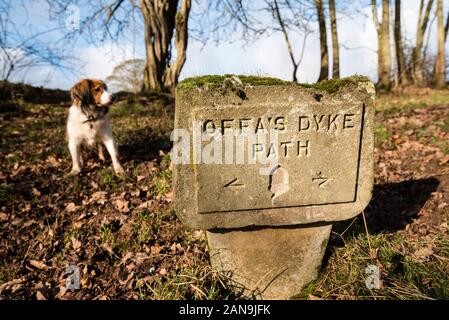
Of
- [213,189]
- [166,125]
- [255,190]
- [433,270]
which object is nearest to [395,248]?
[433,270]

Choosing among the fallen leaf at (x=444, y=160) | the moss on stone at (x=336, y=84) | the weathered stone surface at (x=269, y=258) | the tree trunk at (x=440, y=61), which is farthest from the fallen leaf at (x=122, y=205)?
the tree trunk at (x=440, y=61)

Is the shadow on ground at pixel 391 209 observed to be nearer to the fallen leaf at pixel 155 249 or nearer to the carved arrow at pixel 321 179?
the carved arrow at pixel 321 179

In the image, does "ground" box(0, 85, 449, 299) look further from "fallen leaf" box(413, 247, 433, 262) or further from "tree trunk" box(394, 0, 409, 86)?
"tree trunk" box(394, 0, 409, 86)

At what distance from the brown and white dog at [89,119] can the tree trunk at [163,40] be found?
5.27 meters

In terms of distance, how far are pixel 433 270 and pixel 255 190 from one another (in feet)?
5.84

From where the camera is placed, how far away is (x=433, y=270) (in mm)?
2863

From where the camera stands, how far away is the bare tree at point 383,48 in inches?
473

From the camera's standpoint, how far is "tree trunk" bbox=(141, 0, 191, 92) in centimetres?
966

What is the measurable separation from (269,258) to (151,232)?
1355 mm

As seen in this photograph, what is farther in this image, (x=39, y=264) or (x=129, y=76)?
(x=129, y=76)

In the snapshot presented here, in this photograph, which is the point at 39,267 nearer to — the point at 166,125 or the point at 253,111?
the point at 253,111

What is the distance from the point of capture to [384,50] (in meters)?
12.3

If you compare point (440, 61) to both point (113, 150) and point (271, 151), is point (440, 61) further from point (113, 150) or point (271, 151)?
point (271, 151)

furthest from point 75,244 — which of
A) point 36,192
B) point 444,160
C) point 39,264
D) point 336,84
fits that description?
point 444,160
